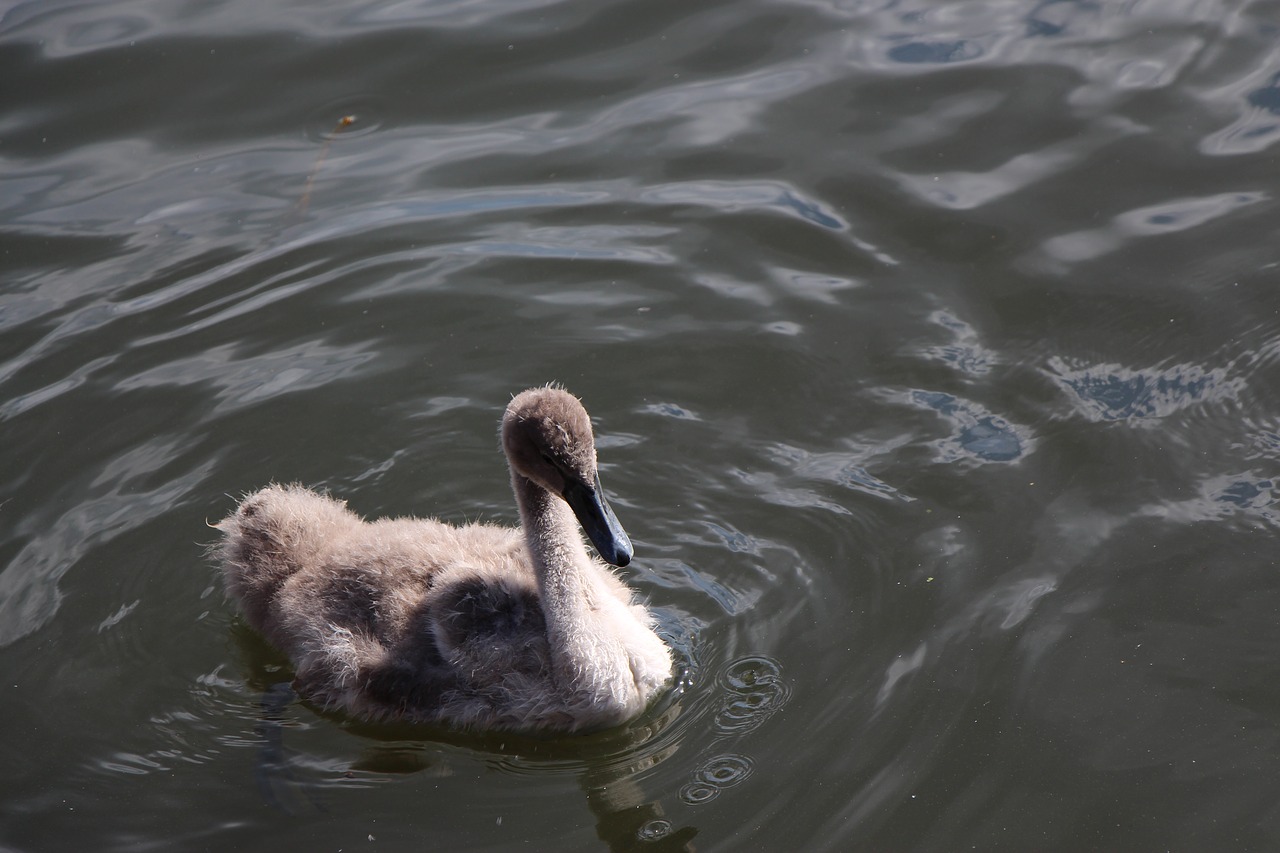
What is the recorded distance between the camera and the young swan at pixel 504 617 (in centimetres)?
477

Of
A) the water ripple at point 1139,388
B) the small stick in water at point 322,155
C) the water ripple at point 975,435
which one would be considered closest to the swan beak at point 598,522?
the water ripple at point 975,435

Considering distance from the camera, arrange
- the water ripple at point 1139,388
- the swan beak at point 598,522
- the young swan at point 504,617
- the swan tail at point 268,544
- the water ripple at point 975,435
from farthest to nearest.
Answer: the water ripple at point 1139,388, the water ripple at point 975,435, the swan tail at point 268,544, the young swan at point 504,617, the swan beak at point 598,522

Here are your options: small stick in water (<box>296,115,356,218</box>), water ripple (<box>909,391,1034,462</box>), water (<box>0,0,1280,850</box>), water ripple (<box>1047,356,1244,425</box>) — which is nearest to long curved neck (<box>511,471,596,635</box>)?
water (<box>0,0,1280,850</box>)

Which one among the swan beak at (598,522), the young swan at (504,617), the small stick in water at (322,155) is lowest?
the young swan at (504,617)

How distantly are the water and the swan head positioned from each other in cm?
75

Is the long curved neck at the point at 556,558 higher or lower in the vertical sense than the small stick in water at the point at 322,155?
lower

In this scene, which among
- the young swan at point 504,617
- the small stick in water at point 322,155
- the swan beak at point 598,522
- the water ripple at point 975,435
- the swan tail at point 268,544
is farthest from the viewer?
the small stick in water at point 322,155

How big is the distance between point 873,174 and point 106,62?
17.1ft

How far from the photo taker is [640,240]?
737cm

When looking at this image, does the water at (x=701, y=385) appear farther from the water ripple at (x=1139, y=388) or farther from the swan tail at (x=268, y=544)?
the swan tail at (x=268, y=544)

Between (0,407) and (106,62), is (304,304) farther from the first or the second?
(106,62)

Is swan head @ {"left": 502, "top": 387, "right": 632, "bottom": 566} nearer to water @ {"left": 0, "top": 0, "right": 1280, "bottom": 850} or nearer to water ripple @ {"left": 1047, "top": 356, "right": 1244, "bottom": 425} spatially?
water @ {"left": 0, "top": 0, "right": 1280, "bottom": 850}

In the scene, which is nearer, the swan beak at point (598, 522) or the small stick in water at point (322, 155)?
the swan beak at point (598, 522)

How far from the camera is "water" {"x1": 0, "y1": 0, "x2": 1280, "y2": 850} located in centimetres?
469
